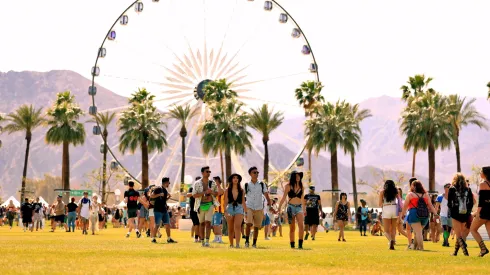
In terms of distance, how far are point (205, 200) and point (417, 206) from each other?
540 cm

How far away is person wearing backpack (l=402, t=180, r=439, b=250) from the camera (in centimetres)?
2308

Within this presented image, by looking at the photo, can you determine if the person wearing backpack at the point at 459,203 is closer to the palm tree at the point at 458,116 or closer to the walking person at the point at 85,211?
the walking person at the point at 85,211

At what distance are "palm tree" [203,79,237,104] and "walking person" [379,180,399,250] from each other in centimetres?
6412

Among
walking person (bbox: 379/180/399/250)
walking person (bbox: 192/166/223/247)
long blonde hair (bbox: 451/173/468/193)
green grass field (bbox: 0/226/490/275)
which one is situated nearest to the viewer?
green grass field (bbox: 0/226/490/275)

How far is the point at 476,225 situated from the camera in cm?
1967

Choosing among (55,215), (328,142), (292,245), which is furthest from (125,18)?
(292,245)

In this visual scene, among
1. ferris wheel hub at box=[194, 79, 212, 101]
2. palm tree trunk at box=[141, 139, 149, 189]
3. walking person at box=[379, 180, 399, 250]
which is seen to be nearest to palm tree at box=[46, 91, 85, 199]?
palm tree trunk at box=[141, 139, 149, 189]

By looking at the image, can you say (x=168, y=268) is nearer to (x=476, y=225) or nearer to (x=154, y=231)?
(x=476, y=225)

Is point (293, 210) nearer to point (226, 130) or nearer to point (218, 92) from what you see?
point (226, 130)

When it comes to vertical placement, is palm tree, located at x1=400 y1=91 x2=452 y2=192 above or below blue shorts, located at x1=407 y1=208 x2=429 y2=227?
above

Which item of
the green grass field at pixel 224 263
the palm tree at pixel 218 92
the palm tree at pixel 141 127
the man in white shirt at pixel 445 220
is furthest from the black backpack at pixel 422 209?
the palm tree at pixel 141 127

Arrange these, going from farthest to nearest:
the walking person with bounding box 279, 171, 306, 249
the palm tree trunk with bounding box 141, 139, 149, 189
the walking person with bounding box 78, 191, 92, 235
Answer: the palm tree trunk with bounding box 141, 139, 149, 189, the walking person with bounding box 78, 191, 92, 235, the walking person with bounding box 279, 171, 306, 249

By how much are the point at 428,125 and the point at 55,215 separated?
45.6 metres

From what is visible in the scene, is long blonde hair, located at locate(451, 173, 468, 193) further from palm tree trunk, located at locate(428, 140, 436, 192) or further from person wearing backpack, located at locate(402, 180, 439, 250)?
palm tree trunk, located at locate(428, 140, 436, 192)
